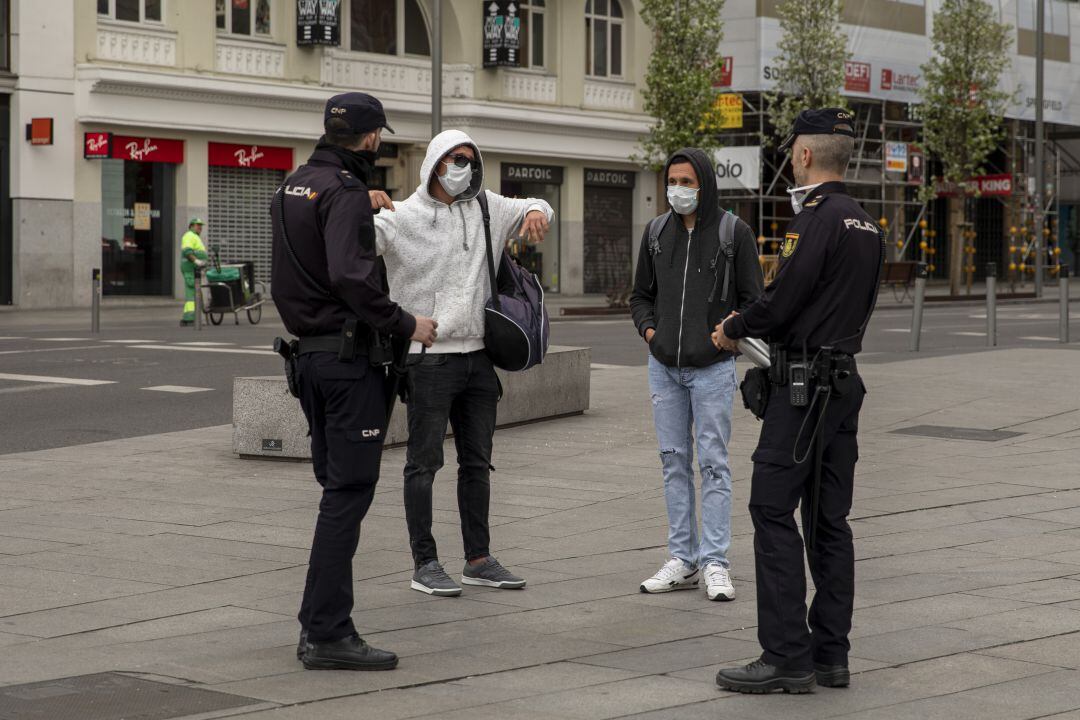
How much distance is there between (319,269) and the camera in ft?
18.7

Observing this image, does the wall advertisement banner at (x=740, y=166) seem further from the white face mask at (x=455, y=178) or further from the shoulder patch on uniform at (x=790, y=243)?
the shoulder patch on uniform at (x=790, y=243)

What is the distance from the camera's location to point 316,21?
35.2 m

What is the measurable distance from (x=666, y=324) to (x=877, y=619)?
150cm

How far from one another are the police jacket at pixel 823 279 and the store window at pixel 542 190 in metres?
33.9

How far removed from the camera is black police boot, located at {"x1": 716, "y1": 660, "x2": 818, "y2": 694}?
5281mm

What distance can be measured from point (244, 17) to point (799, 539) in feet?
102

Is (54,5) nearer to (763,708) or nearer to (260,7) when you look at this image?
(260,7)

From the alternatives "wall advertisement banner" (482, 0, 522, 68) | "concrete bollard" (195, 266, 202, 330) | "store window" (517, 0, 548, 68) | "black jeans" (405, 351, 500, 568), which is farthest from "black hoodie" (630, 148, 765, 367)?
"store window" (517, 0, 548, 68)

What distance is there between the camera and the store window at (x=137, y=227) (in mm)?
32656

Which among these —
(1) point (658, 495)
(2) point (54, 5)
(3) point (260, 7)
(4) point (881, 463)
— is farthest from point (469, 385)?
(3) point (260, 7)

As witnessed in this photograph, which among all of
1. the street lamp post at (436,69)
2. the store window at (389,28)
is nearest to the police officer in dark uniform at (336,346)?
the street lamp post at (436,69)

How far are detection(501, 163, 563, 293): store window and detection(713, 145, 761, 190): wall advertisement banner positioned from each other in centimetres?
395

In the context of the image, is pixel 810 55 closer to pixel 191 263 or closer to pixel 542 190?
pixel 542 190

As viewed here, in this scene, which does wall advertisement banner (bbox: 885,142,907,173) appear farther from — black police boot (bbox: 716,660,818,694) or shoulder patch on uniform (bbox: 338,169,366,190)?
black police boot (bbox: 716,660,818,694)
